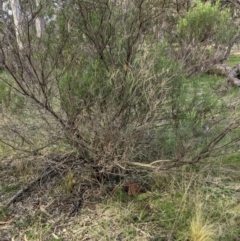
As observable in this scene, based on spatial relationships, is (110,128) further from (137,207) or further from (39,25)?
(39,25)

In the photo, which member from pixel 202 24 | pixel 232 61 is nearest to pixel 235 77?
pixel 202 24

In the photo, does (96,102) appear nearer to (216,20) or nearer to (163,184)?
(163,184)

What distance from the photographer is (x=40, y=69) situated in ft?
9.91

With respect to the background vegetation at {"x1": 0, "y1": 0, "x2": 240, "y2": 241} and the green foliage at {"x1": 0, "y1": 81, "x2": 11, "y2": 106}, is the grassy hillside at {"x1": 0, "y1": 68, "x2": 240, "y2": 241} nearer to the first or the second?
the background vegetation at {"x1": 0, "y1": 0, "x2": 240, "y2": 241}

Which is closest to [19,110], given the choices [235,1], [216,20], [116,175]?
[116,175]

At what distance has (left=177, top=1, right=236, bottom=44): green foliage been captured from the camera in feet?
13.0

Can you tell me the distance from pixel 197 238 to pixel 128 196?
85cm

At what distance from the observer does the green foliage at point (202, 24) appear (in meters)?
3.97

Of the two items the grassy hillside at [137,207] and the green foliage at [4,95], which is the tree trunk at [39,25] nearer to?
the green foliage at [4,95]

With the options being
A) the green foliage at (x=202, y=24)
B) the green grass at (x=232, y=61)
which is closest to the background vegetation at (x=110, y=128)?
the green foliage at (x=202, y=24)

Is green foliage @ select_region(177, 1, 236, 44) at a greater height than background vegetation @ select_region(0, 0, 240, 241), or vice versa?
green foliage @ select_region(177, 1, 236, 44)

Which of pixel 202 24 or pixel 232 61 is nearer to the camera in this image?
pixel 202 24

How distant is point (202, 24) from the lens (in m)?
4.05

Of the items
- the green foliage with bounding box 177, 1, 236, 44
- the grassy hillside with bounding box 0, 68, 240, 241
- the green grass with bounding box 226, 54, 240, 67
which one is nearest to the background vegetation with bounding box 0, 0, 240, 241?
the grassy hillside with bounding box 0, 68, 240, 241
